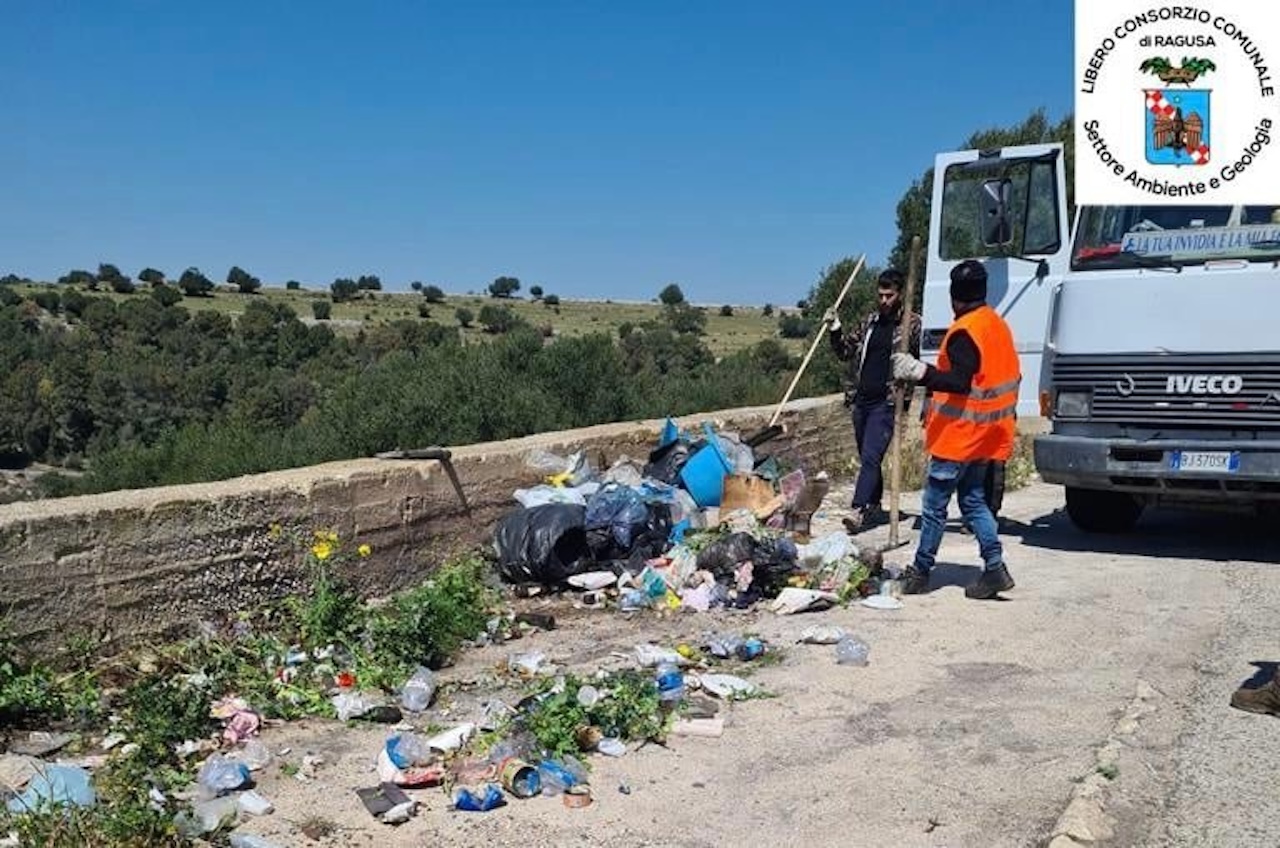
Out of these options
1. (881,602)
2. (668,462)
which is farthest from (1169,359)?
(668,462)

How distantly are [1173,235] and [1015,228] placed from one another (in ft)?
3.34

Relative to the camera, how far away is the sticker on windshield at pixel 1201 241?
22.4 ft

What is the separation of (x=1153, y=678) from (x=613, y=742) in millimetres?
2406

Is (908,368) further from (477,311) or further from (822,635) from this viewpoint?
(477,311)

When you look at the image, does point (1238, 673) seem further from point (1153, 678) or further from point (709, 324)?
point (709, 324)

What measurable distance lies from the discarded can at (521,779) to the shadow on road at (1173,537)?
506 centimetres

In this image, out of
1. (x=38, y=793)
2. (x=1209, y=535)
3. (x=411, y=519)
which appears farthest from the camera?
(x=1209, y=535)

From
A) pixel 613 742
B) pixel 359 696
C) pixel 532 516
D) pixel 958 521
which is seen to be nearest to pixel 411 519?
pixel 532 516

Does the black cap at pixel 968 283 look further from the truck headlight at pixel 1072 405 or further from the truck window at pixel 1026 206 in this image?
the truck window at pixel 1026 206

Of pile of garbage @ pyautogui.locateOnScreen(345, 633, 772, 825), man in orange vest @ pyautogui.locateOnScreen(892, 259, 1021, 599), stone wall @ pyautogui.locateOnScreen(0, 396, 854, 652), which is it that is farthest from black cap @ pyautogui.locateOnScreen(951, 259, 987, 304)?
stone wall @ pyautogui.locateOnScreen(0, 396, 854, 652)

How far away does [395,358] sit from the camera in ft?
59.2

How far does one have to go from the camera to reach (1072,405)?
726cm

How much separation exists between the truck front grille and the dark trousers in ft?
3.89

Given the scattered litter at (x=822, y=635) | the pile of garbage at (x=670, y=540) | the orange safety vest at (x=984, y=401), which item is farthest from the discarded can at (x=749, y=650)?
the orange safety vest at (x=984, y=401)
